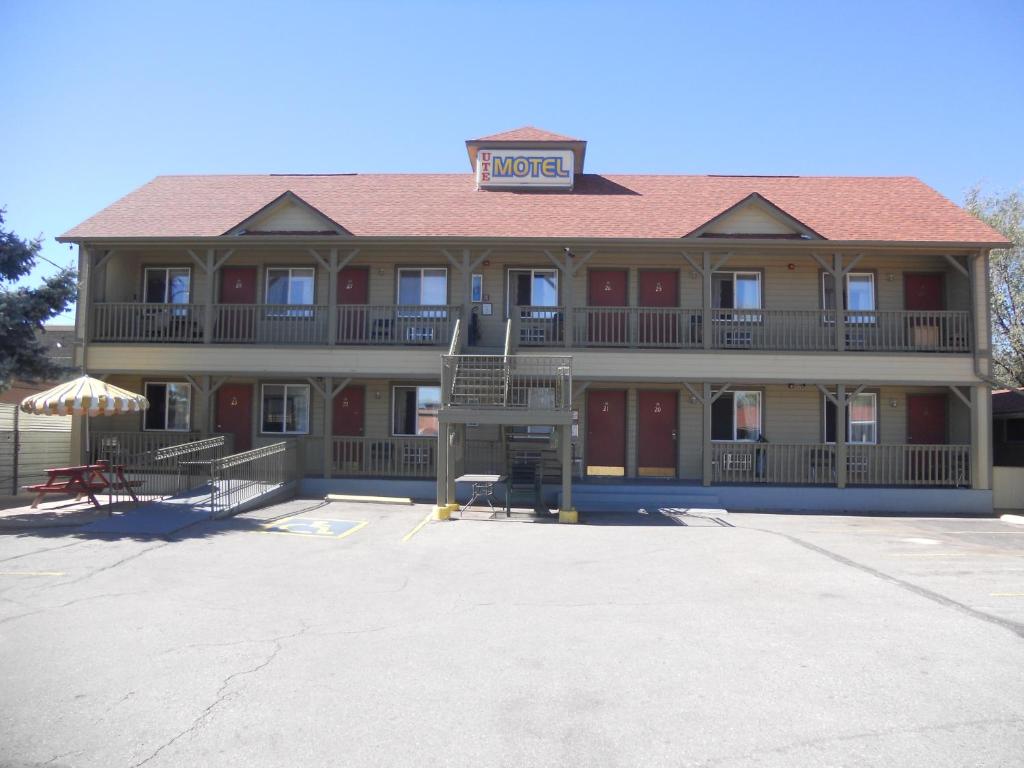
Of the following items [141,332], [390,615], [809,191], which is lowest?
[390,615]

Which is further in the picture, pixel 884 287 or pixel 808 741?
pixel 884 287

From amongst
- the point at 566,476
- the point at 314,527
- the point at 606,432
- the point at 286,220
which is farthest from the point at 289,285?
the point at 566,476

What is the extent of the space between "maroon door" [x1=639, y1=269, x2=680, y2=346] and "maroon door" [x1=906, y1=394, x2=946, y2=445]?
638 cm

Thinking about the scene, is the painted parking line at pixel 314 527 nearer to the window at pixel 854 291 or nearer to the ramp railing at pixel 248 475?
the ramp railing at pixel 248 475

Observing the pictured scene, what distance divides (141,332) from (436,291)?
7450mm

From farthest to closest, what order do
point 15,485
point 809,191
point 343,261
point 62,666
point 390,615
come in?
point 809,191
point 343,261
point 15,485
point 390,615
point 62,666

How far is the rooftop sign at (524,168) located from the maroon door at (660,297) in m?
4.25

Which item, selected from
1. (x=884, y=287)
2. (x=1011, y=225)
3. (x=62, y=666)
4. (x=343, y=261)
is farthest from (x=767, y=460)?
(x=1011, y=225)

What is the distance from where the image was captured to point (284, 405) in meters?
17.5

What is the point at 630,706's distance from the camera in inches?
182

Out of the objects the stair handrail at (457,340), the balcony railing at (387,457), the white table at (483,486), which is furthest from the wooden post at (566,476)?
the balcony railing at (387,457)

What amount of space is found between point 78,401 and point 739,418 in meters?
14.7

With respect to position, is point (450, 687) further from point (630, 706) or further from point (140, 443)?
point (140, 443)

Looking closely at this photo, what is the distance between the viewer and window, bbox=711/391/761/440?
1700 cm
